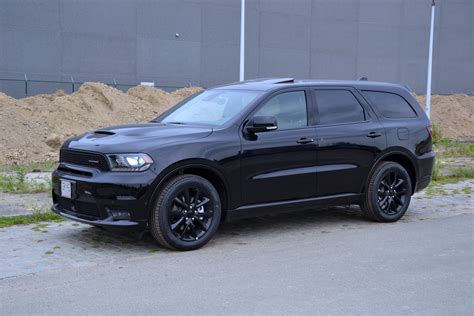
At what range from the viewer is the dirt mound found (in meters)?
28.1

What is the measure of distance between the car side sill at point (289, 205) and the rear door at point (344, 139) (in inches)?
3.0

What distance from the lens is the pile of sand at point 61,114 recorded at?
50.6 feet

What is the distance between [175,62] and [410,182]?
65.4ft

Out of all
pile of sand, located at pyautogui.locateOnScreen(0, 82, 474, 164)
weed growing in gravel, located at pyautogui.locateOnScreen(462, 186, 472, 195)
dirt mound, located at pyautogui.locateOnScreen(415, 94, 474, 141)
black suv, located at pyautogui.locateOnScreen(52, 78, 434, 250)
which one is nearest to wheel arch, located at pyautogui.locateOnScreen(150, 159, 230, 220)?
black suv, located at pyautogui.locateOnScreen(52, 78, 434, 250)

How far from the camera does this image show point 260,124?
682 cm

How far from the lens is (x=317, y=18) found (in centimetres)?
3080

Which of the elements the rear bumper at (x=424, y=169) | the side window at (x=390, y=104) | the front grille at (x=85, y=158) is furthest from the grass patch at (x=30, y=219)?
the rear bumper at (x=424, y=169)

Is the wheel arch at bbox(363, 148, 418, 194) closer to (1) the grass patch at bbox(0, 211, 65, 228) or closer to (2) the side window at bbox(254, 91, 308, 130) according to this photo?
(2) the side window at bbox(254, 91, 308, 130)

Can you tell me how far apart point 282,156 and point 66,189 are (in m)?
2.47

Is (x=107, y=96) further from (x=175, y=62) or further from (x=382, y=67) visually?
(x=382, y=67)

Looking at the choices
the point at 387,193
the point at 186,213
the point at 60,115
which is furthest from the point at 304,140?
the point at 60,115

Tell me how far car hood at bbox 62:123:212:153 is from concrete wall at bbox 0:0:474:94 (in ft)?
60.4

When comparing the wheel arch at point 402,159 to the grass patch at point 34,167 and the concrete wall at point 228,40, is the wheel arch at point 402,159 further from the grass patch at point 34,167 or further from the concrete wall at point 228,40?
the concrete wall at point 228,40

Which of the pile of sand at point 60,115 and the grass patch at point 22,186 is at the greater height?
the pile of sand at point 60,115
